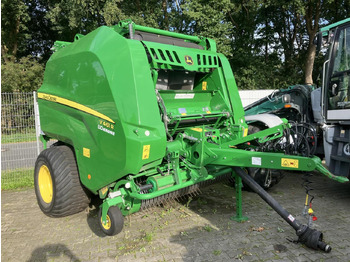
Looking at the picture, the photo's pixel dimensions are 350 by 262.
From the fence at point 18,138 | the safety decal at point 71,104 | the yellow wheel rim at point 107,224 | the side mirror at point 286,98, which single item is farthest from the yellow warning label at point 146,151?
the side mirror at point 286,98

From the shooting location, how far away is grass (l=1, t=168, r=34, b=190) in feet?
18.2

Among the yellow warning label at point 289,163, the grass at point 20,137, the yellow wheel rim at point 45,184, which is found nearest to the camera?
the yellow warning label at point 289,163

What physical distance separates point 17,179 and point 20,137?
0.88 m

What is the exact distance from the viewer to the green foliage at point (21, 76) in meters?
13.6

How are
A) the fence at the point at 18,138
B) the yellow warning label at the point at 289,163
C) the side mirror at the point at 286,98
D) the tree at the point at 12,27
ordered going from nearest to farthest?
1. the yellow warning label at the point at 289,163
2. the fence at the point at 18,138
3. the side mirror at the point at 286,98
4. the tree at the point at 12,27

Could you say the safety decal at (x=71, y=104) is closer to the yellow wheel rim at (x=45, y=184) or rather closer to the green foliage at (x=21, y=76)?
the yellow wheel rim at (x=45, y=184)

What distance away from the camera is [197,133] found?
3521 millimetres

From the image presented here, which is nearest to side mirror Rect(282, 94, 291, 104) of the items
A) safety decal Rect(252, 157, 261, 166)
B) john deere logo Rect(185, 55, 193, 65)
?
john deere logo Rect(185, 55, 193, 65)

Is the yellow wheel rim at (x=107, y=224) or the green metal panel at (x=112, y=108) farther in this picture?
the yellow wheel rim at (x=107, y=224)

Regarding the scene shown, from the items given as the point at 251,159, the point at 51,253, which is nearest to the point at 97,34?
the point at 251,159

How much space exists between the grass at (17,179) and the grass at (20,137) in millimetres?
709

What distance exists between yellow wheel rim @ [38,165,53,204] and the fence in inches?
71.0

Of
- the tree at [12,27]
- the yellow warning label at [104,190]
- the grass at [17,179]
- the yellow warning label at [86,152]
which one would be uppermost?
the tree at [12,27]

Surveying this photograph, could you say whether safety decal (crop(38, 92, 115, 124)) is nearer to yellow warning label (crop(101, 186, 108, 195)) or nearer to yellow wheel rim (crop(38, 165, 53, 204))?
yellow warning label (crop(101, 186, 108, 195))
